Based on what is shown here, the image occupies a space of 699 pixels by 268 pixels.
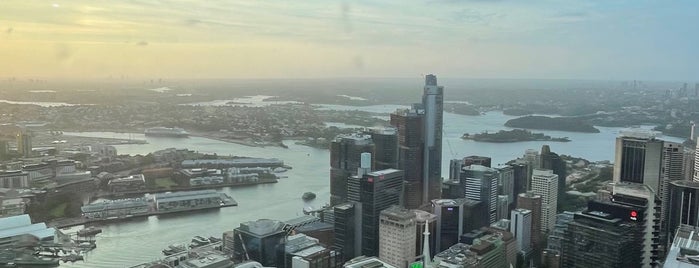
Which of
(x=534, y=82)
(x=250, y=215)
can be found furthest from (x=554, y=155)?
(x=250, y=215)

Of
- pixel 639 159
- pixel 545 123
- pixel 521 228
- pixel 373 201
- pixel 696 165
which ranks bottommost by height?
pixel 521 228

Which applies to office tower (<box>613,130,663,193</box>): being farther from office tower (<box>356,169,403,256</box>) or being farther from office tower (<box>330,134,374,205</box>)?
office tower (<box>330,134,374,205</box>)

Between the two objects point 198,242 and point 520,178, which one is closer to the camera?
point 198,242

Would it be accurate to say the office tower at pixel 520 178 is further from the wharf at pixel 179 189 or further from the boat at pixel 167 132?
the boat at pixel 167 132

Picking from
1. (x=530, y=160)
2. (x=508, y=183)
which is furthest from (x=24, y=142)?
(x=530, y=160)

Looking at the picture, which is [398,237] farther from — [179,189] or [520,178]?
[179,189]

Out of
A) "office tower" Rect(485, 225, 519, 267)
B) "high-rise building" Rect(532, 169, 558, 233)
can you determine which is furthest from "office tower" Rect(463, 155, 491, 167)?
"office tower" Rect(485, 225, 519, 267)
